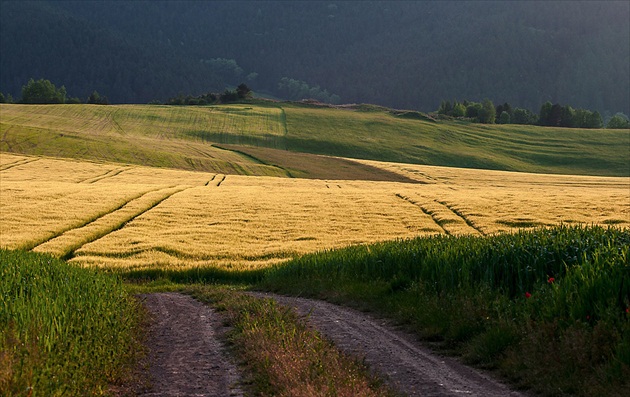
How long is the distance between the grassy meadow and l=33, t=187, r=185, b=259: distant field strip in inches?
5.0

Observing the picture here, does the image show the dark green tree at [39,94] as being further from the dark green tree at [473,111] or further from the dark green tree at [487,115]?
the dark green tree at [487,115]

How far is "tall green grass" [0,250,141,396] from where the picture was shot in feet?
23.3

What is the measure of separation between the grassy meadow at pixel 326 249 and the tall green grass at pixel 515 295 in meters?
0.03

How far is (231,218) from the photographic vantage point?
3350 centimetres

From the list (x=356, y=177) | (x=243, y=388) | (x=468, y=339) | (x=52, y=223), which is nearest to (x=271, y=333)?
(x=243, y=388)

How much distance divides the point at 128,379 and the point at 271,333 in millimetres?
2298

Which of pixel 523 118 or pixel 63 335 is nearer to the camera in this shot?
pixel 63 335

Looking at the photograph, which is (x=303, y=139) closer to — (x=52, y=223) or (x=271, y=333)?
(x=52, y=223)

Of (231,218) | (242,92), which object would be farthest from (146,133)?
(231,218)

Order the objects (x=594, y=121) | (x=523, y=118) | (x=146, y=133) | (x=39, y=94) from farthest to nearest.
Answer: (x=523, y=118), (x=39, y=94), (x=594, y=121), (x=146, y=133)

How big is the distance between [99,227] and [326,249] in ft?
38.3

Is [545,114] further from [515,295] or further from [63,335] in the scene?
[63,335]

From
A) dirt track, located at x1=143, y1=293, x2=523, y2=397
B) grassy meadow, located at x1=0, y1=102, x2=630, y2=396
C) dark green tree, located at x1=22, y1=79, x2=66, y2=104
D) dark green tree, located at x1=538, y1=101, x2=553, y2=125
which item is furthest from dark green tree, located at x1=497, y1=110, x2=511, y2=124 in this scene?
dirt track, located at x1=143, y1=293, x2=523, y2=397

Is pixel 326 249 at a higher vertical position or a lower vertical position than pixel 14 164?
lower
